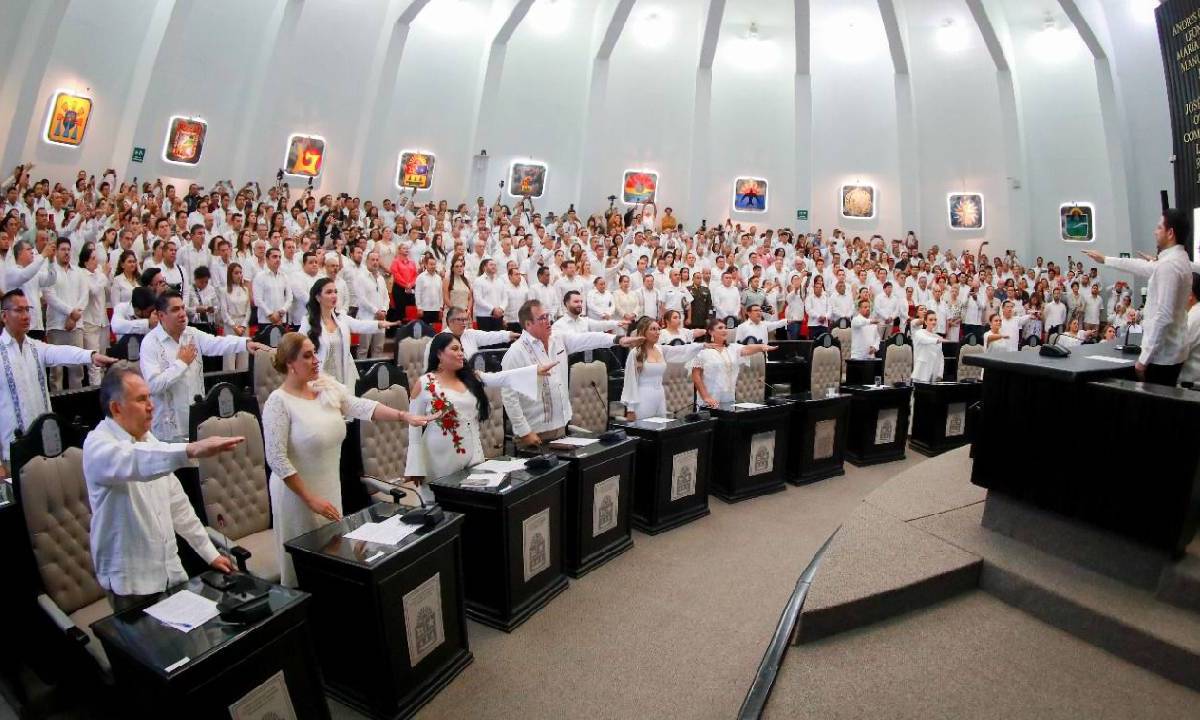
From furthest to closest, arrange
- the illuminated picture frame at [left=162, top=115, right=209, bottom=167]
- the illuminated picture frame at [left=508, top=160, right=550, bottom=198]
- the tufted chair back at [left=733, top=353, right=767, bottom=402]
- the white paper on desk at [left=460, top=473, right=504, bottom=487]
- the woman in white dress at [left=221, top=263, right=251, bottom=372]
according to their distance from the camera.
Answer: the illuminated picture frame at [left=508, top=160, right=550, bottom=198] < the illuminated picture frame at [left=162, top=115, right=209, bottom=167] < the woman in white dress at [left=221, top=263, right=251, bottom=372] < the tufted chair back at [left=733, top=353, right=767, bottom=402] < the white paper on desk at [left=460, top=473, right=504, bottom=487]

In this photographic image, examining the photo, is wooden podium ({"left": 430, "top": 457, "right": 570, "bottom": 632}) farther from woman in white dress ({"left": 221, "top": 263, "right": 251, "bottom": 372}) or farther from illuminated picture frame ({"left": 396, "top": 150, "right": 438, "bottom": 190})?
illuminated picture frame ({"left": 396, "top": 150, "right": 438, "bottom": 190})

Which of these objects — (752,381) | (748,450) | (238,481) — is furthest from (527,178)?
(238,481)

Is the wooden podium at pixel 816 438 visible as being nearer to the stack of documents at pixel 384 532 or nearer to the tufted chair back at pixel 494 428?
the tufted chair back at pixel 494 428

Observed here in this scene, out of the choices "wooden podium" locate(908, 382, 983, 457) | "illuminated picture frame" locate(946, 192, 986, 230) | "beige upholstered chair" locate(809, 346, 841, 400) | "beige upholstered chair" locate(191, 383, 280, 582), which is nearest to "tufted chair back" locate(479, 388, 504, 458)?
"beige upholstered chair" locate(191, 383, 280, 582)

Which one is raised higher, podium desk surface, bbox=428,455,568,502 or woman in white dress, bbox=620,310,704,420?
woman in white dress, bbox=620,310,704,420

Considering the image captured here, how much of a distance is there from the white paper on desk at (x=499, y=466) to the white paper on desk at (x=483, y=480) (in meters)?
0.09

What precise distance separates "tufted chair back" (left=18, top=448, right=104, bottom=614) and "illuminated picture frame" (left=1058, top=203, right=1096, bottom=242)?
82.1ft

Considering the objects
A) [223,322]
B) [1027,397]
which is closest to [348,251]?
[223,322]

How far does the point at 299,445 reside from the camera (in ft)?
11.8

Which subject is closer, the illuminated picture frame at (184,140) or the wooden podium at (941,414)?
the wooden podium at (941,414)

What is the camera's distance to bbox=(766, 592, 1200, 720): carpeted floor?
241 centimetres

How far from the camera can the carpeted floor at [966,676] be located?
2414 millimetres

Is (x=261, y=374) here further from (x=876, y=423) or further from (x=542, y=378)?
(x=876, y=423)

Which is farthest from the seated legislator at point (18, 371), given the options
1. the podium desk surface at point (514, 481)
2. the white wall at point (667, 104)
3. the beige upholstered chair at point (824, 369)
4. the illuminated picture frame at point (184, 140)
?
the illuminated picture frame at point (184, 140)
